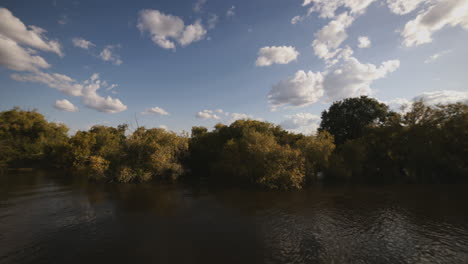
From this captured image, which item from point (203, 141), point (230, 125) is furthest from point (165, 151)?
point (230, 125)

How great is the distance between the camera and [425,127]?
32.0m

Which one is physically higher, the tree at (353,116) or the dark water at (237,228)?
the tree at (353,116)

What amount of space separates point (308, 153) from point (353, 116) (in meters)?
21.5

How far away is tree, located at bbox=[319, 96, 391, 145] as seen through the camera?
4222 cm

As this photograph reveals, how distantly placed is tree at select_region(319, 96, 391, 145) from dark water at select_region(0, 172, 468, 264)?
21391 millimetres

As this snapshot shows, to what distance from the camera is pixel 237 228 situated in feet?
46.1

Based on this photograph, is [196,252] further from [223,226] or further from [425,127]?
[425,127]

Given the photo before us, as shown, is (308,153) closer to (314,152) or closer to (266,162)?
(314,152)

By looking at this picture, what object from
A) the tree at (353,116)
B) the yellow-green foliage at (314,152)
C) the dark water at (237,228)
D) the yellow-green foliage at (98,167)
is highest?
the tree at (353,116)

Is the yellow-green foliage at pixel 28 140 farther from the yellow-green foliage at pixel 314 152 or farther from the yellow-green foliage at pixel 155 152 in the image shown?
the yellow-green foliage at pixel 314 152

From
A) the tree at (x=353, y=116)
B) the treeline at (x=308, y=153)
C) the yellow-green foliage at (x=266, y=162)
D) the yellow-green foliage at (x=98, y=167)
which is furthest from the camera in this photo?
the tree at (x=353, y=116)

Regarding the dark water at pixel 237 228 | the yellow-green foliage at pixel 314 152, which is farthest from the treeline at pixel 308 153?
the dark water at pixel 237 228

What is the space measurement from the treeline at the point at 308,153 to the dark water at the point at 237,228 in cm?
661

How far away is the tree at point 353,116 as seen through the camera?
4222cm
